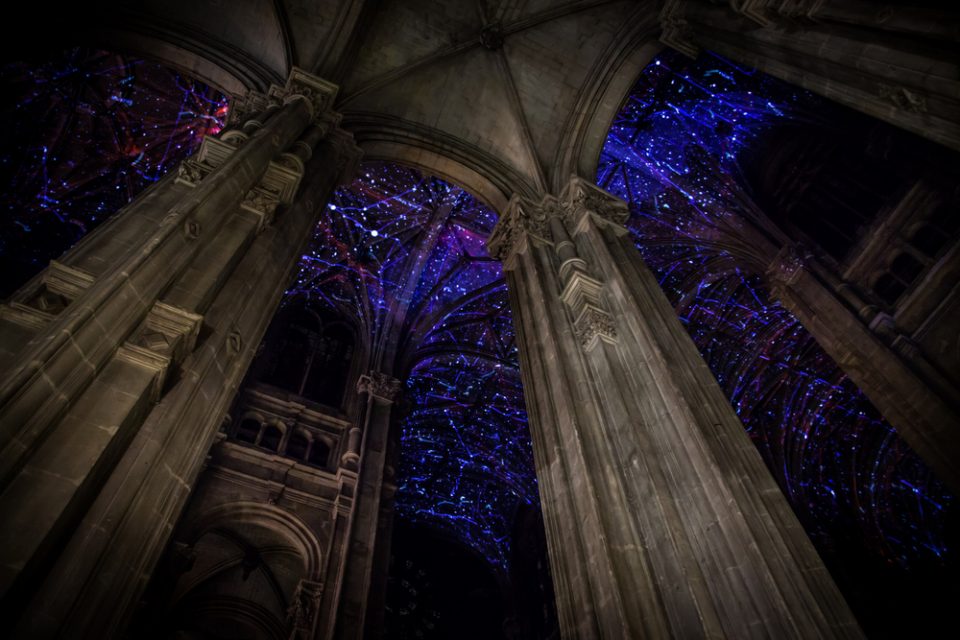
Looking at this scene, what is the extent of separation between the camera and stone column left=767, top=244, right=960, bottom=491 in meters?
7.64

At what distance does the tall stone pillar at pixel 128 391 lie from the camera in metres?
2.53

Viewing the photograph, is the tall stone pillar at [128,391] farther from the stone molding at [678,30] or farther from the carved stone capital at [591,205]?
the stone molding at [678,30]

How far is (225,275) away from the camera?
4.57m

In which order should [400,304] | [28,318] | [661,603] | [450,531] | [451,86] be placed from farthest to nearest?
[450,531] < [400,304] < [451,86] < [661,603] < [28,318]

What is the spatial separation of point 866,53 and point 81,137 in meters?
13.8

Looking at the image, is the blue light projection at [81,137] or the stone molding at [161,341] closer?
the stone molding at [161,341]

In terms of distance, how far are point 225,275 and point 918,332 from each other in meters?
9.52

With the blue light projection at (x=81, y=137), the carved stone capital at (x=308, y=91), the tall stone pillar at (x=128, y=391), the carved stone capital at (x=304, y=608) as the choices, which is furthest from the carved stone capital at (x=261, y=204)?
the blue light projection at (x=81, y=137)

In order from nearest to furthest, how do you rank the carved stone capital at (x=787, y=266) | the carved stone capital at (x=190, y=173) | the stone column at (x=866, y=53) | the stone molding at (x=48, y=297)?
the stone molding at (x=48, y=297)
the stone column at (x=866, y=53)
the carved stone capital at (x=190, y=173)
the carved stone capital at (x=787, y=266)

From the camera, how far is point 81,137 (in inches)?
486

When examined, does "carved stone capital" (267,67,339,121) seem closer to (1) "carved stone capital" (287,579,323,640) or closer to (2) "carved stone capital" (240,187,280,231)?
(2) "carved stone capital" (240,187,280,231)

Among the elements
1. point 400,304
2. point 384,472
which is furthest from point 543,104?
point 384,472

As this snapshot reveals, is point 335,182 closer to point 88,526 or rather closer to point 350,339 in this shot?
point 88,526

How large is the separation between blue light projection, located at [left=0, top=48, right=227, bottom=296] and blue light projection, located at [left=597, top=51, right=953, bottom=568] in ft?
31.3
